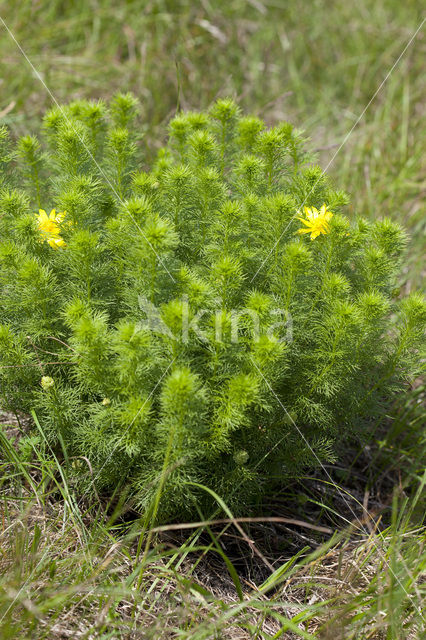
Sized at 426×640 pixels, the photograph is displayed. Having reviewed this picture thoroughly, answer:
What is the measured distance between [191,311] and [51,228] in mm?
645

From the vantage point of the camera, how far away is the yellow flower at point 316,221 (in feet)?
6.16

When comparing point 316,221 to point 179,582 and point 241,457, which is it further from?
point 179,582

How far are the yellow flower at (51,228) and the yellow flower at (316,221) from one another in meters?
0.81

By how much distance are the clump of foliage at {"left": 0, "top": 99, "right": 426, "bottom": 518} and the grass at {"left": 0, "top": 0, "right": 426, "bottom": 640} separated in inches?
7.9

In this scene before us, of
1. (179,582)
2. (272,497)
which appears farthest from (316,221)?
(179,582)

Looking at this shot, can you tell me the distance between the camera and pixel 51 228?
1.92m

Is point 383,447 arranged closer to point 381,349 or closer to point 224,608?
point 381,349

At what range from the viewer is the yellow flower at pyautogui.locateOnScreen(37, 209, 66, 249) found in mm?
1887

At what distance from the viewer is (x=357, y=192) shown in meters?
3.70

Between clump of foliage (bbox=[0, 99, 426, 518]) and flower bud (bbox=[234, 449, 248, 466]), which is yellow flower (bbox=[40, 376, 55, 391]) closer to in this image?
clump of foliage (bbox=[0, 99, 426, 518])

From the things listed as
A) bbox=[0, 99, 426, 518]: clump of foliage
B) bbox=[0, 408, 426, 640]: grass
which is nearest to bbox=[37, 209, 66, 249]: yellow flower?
bbox=[0, 99, 426, 518]: clump of foliage

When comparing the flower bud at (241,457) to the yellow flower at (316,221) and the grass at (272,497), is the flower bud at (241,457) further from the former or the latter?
the yellow flower at (316,221)

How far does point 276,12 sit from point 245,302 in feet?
13.5

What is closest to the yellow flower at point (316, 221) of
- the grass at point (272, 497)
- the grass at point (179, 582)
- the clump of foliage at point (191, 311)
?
the clump of foliage at point (191, 311)
